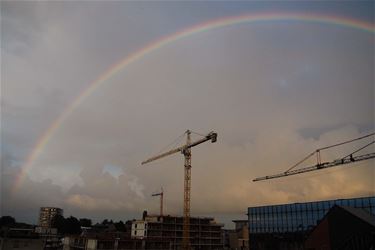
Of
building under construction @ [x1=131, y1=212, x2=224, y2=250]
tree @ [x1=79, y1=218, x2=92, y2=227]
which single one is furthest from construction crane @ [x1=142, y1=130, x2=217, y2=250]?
tree @ [x1=79, y1=218, x2=92, y2=227]

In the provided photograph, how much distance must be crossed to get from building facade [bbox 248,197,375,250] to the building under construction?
28.4 metres

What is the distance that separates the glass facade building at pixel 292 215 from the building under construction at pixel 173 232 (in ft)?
93.1

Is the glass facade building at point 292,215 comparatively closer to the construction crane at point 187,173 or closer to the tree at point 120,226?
the construction crane at point 187,173

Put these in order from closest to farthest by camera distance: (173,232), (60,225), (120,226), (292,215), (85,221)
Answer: (292,215)
(173,232)
(60,225)
(120,226)
(85,221)

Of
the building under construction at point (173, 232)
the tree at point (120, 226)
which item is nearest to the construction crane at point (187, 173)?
the building under construction at point (173, 232)

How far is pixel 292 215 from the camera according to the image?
3049 inches

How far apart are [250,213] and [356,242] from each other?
175 ft

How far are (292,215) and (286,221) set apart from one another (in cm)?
209

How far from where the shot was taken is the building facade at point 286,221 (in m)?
71.8

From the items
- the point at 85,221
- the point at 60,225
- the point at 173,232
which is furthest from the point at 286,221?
the point at 85,221

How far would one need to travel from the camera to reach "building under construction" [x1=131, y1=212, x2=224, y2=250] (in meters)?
100

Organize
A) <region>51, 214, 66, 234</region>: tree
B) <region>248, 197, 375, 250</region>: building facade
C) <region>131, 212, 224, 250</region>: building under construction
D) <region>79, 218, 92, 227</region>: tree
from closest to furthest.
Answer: <region>248, 197, 375, 250</region>: building facade
<region>131, 212, 224, 250</region>: building under construction
<region>51, 214, 66, 234</region>: tree
<region>79, 218, 92, 227</region>: tree

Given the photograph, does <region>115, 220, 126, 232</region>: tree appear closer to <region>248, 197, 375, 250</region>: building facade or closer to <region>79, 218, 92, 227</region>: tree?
<region>79, 218, 92, 227</region>: tree

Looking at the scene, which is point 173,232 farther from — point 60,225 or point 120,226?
point 60,225
